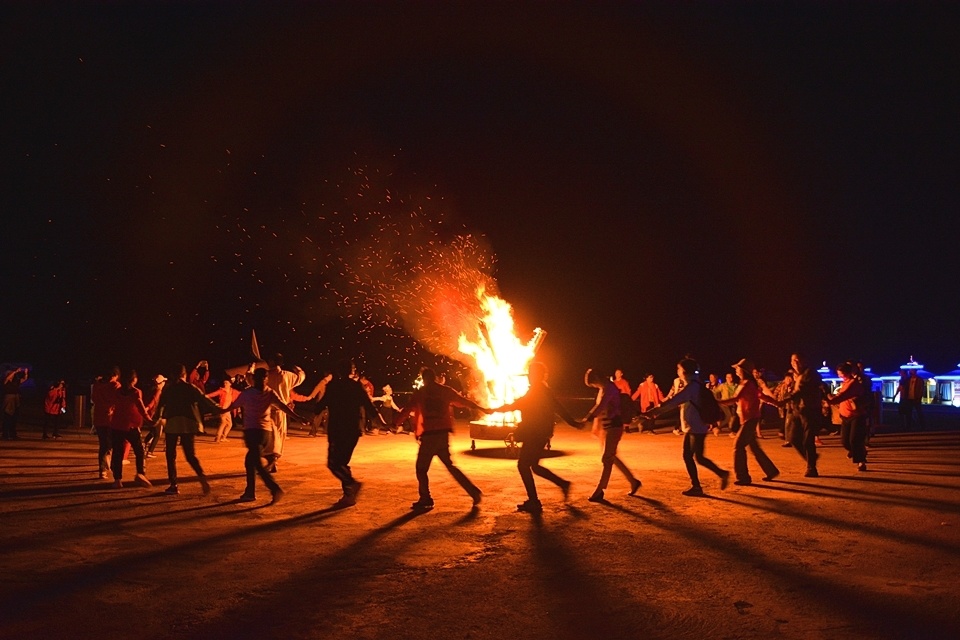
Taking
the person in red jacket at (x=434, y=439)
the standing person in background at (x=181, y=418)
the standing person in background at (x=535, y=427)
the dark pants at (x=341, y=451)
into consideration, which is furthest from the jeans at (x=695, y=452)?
the standing person in background at (x=181, y=418)

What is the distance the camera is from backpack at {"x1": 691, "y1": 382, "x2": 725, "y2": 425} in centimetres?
990

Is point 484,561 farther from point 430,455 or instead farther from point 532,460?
point 430,455

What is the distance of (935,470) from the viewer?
41.3 ft

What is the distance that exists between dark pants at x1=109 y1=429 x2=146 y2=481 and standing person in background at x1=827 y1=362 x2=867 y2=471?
10.4m

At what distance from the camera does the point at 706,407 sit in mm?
10023

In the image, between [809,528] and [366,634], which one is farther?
[809,528]

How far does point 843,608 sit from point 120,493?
895 cm

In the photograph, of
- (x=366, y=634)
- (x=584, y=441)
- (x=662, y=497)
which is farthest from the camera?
(x=584, y=441)

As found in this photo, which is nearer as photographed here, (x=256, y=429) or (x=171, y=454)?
(x=256, y=429)

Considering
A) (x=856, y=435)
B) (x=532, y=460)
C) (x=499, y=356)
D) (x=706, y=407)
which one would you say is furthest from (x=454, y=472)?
(x=499, y=356)

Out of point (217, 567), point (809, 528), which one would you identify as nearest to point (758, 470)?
point (809, 528)

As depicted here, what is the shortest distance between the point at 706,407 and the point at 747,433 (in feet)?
5.12

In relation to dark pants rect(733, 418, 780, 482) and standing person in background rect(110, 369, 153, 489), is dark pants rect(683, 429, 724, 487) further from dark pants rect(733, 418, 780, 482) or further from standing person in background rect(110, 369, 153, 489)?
standing person in background rect(110, 369, 153, 489)

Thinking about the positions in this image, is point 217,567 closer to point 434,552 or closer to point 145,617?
point 145,617
